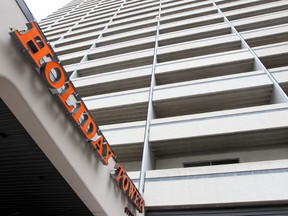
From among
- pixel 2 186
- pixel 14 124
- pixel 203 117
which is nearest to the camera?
pixel 14 124

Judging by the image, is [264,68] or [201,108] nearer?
[264,68]

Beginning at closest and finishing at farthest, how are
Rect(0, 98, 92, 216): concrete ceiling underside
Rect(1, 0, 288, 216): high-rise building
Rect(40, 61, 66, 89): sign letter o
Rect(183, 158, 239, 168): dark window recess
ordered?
Rect(40, 61, 66, 89): sign letter o → Rect(0, 98, 92, 216): concrete ceiling underside → Rect(1, 0, 288, 216): high-rise building → Rect(183, 158, 239, 168): dark window recess

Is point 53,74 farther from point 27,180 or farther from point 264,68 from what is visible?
point 264,68

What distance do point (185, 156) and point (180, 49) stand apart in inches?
333

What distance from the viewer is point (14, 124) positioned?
439 centimetres

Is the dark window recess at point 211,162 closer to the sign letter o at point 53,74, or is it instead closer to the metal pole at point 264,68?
the metal pole at point 264,68

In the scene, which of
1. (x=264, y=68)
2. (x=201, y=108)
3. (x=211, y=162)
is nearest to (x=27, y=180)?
(x=211, y=162)

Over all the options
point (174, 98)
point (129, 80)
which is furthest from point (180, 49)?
point (174, 98)

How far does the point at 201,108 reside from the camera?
11984 millimetres

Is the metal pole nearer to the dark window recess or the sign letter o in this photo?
the dark window recess

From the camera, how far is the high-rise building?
723 centimetres

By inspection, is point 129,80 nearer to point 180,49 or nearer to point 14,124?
point 180,49

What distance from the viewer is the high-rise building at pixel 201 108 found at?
23.7 feet

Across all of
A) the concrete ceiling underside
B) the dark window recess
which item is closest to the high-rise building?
the dark window recess
